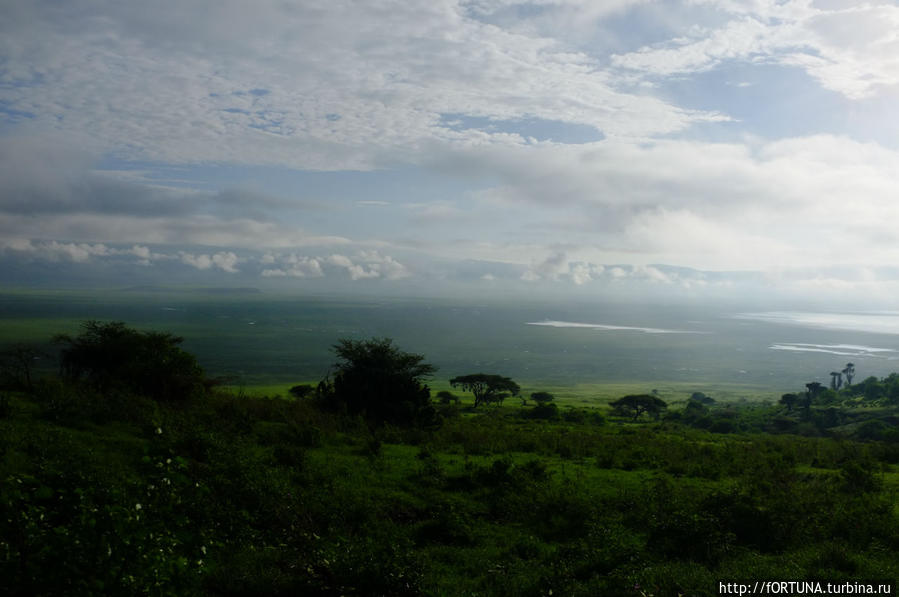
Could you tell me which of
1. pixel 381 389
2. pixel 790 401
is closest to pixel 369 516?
pixel 381 389

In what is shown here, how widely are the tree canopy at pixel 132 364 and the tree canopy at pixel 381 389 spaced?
5.67m

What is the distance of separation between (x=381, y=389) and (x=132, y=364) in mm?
8974

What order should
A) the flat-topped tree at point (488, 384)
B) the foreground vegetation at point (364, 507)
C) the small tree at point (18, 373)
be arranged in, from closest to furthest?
1. the foreground vegetation at point (364, 507)
2. the small tree at point (18, 373)
3. the flat-topped tree at point (488, 384)

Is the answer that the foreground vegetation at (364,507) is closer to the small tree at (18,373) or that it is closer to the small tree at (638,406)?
the small tree at (18,373)

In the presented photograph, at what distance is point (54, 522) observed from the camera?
21.7ft

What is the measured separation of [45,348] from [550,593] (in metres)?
94.0

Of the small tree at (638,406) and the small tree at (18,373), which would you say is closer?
the small tree at (18,373)

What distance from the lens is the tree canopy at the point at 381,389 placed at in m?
21.1

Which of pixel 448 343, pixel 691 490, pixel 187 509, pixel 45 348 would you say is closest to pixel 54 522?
pixel 187 509

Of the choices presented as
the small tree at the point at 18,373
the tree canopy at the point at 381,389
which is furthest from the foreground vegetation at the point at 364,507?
the tree canopy at the point at 381,389

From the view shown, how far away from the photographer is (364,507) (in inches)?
376

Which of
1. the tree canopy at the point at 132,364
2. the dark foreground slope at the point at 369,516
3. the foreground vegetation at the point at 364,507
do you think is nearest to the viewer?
the dark foreground slope at the point at 369,516

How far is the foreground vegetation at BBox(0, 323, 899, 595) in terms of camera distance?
5.13 m

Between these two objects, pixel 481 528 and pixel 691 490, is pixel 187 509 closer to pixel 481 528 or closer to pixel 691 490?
pixel 481 528
